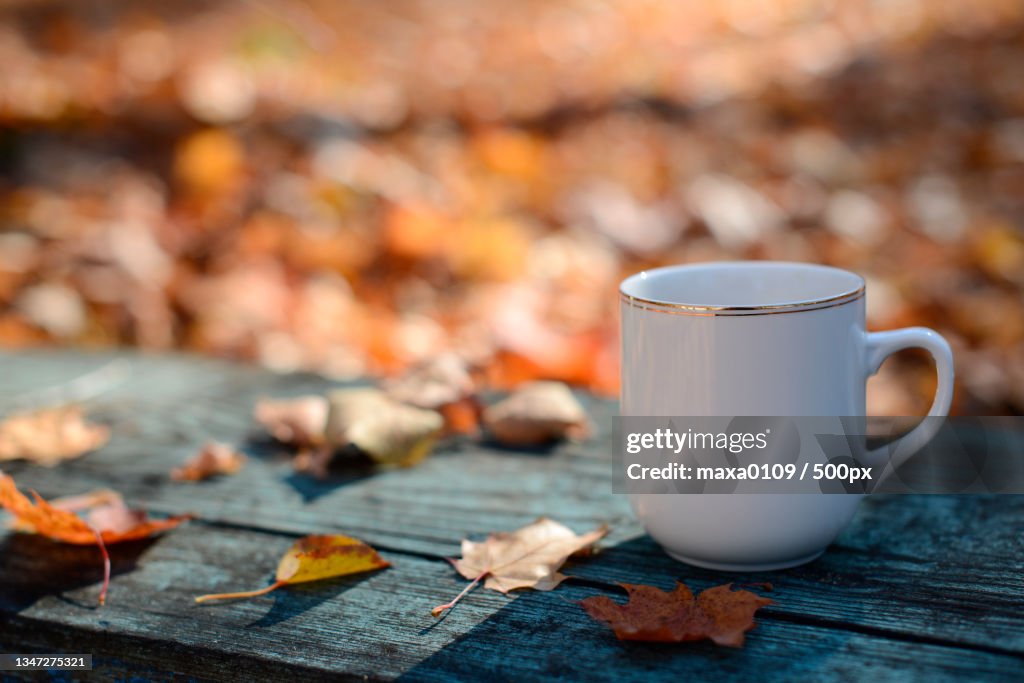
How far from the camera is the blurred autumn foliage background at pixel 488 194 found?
1.85 meters

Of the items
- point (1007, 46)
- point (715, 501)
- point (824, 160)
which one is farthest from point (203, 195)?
point (1007, 46)

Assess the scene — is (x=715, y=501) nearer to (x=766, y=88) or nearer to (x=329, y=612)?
(x=329, y=612)

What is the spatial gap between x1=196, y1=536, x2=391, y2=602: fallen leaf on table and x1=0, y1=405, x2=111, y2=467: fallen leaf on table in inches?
18.0

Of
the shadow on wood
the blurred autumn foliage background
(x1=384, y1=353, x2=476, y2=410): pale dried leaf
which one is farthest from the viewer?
the blurred autumn foliage background

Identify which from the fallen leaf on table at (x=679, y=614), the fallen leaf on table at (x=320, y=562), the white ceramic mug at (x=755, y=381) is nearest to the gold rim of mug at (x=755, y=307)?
the white ceramic mug at (x=755, y=381)

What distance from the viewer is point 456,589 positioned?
748 mm

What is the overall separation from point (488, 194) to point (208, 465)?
1.70 meters

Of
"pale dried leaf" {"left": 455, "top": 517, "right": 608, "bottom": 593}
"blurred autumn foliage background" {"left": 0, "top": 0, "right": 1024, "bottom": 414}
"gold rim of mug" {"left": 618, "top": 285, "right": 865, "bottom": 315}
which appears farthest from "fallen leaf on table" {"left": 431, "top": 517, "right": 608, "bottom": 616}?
"blurred autumn foliage background" {"left": 0, "top": 0, "right": 1024, "bottom": 414}

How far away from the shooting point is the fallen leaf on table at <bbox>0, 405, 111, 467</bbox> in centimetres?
109

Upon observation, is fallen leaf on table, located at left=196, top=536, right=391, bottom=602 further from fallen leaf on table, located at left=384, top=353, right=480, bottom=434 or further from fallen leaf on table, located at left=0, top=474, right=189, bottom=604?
fallen leaf on table, located at left=384, top=353, right=480, bottom=434

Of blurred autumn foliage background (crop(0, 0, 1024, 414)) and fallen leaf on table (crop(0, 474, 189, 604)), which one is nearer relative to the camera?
fallen leaf on table (crop(0, 474, 189, 604))

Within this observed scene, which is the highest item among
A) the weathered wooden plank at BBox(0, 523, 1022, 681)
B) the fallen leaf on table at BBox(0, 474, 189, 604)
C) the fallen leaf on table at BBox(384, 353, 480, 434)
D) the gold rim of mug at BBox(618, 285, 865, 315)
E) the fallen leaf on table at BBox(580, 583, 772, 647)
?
the gold rim of mug at BBox(618, 285, 865, 315)

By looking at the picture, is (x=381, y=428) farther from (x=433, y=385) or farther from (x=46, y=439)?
(x=46, y=439)

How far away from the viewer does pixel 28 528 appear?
2.92 feet
